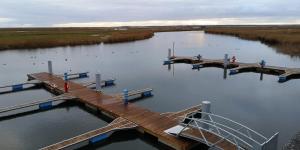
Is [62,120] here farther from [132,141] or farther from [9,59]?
[9,59]

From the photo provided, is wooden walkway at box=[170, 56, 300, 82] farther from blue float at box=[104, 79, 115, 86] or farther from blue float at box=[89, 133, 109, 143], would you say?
blue float at box=[89, 133, 109, 143]

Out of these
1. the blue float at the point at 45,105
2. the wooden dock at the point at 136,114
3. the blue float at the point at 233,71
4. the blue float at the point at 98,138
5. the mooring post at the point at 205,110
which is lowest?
the blue float at the point at 98,138

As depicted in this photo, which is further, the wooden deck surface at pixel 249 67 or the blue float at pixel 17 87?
the wooden deck surface at pixel 249 67

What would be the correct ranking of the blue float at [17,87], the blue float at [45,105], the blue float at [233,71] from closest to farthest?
the blue float at [45,105] < the blue float at [17,87] < the blue float at [233,71]

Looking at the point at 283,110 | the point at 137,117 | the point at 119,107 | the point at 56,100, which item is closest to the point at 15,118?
the point at 56,100

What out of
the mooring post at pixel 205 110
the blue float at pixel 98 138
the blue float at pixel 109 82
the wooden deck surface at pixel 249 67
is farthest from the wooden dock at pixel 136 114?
the wooden deck surface at pixel 249 67

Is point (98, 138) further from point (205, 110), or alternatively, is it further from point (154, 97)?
point (154, 97)

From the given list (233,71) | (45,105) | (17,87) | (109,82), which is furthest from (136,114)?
(233,71)

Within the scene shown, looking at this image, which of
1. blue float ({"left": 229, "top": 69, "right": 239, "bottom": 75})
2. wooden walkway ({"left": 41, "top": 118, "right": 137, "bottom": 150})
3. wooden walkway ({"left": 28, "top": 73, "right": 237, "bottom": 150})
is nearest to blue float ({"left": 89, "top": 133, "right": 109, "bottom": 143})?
wooden walkway ({"left": 41, "top": 118, "right": 137, "bottom": 150})

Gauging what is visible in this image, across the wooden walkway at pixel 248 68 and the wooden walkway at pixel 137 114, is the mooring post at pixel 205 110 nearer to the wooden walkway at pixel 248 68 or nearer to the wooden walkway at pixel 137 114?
the wooden walkway at pixel 137 114
